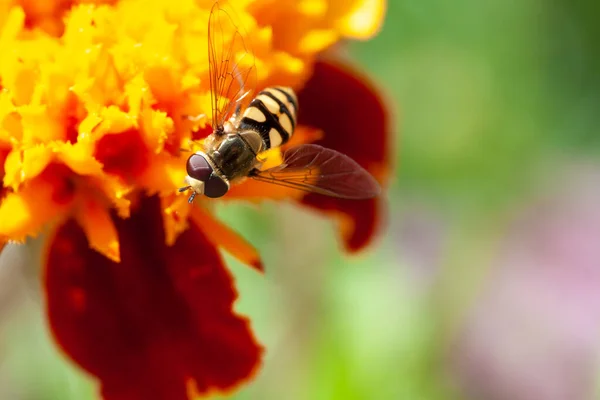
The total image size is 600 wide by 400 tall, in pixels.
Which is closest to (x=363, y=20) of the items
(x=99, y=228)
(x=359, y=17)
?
(x=359, y=17)

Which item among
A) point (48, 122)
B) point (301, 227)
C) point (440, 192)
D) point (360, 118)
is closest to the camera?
point (48, 122)

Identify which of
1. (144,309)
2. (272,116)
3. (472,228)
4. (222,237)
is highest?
(272,116)

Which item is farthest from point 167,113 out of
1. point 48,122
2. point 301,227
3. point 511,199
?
point 511,199

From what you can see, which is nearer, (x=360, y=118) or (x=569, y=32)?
(x=360, y=118)

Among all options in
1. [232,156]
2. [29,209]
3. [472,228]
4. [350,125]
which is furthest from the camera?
[472,228]

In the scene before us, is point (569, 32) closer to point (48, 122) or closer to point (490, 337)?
point (490, 337)

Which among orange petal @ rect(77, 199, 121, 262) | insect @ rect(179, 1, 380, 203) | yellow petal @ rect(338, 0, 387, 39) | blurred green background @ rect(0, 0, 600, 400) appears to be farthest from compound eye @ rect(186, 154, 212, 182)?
blurred green background @ rect(0, 0, 600, 400)

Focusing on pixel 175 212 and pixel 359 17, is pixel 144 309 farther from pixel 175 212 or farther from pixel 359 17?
pixel 359 17
